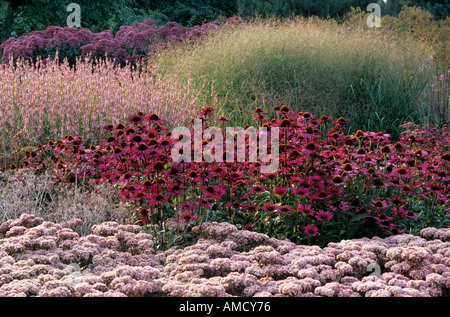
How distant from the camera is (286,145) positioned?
3.61 meters

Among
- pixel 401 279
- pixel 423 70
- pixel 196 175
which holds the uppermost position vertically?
pixel 423 70

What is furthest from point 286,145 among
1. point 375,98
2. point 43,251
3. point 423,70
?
point 423,70

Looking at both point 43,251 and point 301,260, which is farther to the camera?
point 43,251

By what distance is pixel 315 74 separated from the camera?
709cm

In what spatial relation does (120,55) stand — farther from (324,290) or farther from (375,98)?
(324,290)

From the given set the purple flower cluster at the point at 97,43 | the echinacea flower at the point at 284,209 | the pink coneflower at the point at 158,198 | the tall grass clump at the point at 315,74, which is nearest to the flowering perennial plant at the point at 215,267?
the pink coneflower at the point at 158,198

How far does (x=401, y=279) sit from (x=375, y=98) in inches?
182

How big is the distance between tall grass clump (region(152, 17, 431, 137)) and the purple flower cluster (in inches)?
81.9

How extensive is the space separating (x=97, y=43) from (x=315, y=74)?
17.5 ft

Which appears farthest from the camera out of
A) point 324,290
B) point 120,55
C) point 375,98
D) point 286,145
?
point 120,55

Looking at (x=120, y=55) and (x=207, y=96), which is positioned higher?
(x=120, y=55)

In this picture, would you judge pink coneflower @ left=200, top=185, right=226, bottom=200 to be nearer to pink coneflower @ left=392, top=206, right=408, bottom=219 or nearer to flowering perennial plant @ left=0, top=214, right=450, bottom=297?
flowering perennial plant @ left=0, top=214, right=450, bottom=297

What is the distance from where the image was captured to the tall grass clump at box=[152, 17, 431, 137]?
665cm

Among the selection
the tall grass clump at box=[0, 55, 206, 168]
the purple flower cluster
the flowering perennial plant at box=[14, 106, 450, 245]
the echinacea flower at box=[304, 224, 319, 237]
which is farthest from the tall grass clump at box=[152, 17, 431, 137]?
the echinacea flower at box=[304, 224, 319, 237]
